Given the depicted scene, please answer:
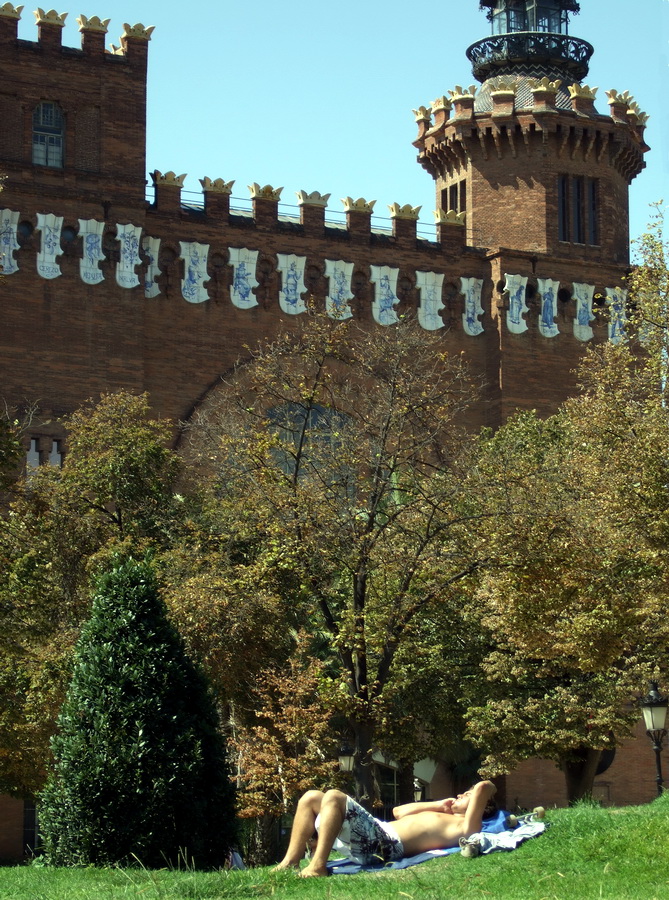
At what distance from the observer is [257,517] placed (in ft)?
69.6

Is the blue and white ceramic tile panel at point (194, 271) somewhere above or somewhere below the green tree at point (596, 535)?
above

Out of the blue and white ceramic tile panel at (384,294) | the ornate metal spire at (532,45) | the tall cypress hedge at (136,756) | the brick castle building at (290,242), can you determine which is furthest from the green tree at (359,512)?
the ornate metal spire at (532,45)

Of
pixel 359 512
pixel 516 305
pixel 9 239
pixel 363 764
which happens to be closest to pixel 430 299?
pixel 516 305

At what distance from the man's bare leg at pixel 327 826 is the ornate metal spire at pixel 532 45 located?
35.8 metres

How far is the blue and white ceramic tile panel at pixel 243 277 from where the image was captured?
130 ft

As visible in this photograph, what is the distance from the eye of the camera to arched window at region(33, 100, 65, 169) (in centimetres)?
3822

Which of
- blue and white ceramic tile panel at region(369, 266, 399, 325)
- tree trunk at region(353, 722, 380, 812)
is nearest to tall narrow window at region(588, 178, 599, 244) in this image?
blue and white ceramic tile panel at region(369, 266, 399, 325)

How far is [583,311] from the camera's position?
4328 centimetres

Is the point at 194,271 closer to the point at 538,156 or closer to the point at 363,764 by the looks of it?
the point at 538,156

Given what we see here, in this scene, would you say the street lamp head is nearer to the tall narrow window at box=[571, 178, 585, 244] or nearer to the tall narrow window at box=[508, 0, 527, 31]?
the tall narrow window at box=[571, 178, 585, 244]

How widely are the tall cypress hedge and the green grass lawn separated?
548 mm

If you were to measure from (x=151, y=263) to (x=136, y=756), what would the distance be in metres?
25.7

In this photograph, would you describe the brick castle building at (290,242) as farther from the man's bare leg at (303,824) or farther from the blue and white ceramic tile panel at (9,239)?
the man's bare leg at (303,824)

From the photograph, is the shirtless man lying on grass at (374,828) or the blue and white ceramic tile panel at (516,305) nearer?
the shirtless man lying on grass at (374,828)
